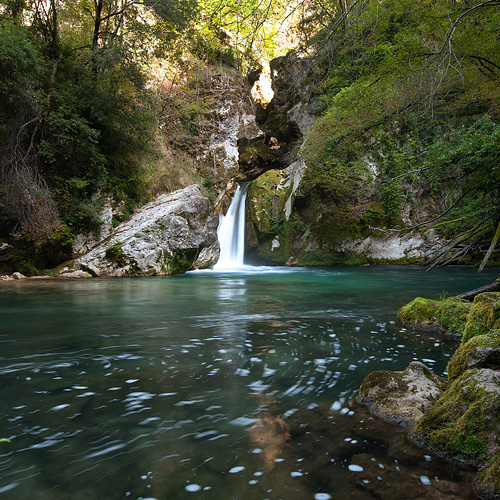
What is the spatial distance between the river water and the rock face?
6.81 m

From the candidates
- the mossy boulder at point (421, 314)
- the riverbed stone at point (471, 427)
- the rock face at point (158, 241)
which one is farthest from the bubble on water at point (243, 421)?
the rock face at point (158, 241)

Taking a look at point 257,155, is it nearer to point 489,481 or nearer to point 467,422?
point 467,422

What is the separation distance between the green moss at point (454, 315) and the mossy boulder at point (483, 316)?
1.29 m

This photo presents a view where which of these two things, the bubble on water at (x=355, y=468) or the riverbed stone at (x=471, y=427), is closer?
the riverbed stone at (x=471, y=427)

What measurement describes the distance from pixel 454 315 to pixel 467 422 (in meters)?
3.53

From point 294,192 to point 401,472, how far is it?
59.7ft

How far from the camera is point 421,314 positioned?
5500mm

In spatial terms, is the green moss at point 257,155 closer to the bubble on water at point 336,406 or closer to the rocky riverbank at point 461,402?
the rocky riverbank at point 461,402

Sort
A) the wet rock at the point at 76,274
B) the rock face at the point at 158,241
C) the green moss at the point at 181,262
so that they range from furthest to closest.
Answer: the green moss at the point at 181,262
the rock face at the point at 158,241
the wet rock at the point at 76,274

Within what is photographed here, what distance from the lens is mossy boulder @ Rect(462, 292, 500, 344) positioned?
310 centimetres

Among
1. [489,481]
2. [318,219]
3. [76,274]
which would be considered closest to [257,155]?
[318,219]

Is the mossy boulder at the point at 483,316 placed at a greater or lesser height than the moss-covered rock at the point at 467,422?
greater

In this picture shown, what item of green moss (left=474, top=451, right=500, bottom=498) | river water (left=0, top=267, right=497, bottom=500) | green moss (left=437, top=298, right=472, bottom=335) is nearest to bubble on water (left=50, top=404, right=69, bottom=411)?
river water (left=0, top=267, right=497, bottom=500)

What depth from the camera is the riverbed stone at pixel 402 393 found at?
2.47 m
